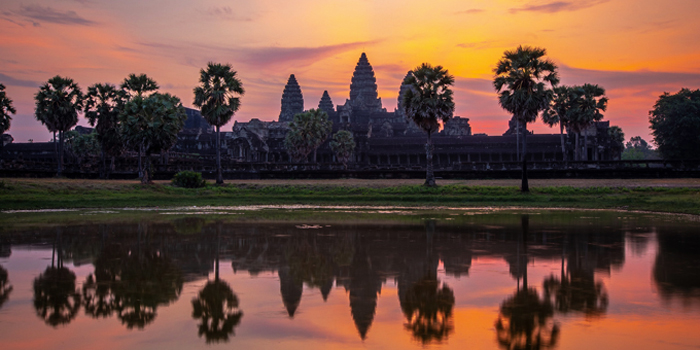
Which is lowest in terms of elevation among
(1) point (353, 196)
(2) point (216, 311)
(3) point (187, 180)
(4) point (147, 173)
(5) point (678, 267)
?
(2) point (216, 311)

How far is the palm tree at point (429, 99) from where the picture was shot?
1708 inches

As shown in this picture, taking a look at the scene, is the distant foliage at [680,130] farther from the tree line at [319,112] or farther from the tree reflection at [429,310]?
the tree reflection at [429,310]

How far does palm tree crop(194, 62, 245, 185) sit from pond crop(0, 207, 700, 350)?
92.6ft

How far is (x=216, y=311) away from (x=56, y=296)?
10.3 feet

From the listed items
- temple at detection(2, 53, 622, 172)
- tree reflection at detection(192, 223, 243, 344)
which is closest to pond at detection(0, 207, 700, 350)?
tree reflection at detection(192, 223, 243, 344)

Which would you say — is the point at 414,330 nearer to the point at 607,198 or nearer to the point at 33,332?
the point at 33,332

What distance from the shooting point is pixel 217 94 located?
4838 cm

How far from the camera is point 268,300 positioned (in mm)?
10297

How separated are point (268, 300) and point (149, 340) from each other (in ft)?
8.35

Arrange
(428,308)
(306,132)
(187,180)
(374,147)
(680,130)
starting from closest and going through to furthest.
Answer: (428,308)
(187,180)
(680,130)
(306,132)
(374,147)

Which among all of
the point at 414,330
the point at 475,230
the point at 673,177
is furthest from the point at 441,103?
the point at 414,330

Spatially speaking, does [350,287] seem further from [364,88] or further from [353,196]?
[364,88]

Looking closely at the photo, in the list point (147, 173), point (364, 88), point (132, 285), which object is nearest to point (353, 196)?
point (147, 173)

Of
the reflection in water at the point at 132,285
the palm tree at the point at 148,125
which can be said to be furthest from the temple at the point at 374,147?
the reflection in water at the point at 132,285
